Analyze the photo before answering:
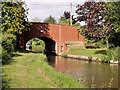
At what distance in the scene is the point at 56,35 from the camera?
39875 millimetres

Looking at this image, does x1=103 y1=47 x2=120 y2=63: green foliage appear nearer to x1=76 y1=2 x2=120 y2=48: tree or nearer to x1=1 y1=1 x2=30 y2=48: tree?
x1=76 y1=2 x2=120 y2=48: tree

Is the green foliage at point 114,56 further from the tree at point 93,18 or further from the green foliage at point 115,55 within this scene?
the tree at point 93,18

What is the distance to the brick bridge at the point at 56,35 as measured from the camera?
36.0m

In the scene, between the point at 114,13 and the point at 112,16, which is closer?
the point at 114,13

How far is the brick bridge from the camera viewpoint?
36.0 m

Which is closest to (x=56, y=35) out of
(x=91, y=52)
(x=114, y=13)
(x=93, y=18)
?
(x=91, y=52)

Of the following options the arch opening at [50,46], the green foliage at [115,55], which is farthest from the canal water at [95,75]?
the arch opening at [50,46]

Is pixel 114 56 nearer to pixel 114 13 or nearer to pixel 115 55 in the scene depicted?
pixel 115 55

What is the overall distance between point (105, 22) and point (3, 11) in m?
18.7

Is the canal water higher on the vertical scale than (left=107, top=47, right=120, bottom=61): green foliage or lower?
lower

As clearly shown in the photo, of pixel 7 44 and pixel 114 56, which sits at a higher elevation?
pixel 7 44

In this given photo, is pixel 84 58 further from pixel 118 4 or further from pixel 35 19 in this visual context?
pixel 35 19

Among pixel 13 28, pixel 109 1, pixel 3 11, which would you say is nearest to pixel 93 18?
pixel 109 1

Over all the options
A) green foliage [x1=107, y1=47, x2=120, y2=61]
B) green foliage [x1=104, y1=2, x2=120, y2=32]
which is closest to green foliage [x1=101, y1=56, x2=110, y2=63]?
green foliage [x1=107, y1=47, x2=120, y2=61]
